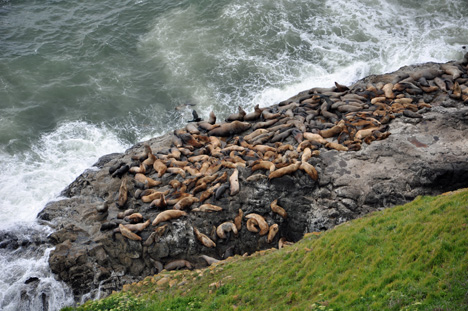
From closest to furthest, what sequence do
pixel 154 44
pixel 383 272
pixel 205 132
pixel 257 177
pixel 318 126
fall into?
pixel 383 272
pixel 257 177
pixel 318 126
pixel 205 132
pixel 154 44

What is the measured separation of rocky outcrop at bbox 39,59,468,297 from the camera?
51.9 ft

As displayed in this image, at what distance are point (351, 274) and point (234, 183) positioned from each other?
678 centimetres

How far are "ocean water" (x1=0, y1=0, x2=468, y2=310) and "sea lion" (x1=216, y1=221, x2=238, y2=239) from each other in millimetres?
9312

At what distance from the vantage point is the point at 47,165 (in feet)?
76.2

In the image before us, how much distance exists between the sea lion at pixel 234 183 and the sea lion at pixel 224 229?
3.99 feet

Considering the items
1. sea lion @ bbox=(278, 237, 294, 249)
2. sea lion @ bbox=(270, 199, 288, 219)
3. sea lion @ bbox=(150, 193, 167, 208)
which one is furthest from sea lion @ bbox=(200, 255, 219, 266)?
sea lion @ bbox=(270, 199, 288, 219)

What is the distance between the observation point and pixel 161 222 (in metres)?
16.3

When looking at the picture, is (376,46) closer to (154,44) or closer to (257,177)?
(154,44)

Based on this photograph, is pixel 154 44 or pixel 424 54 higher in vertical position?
pixel 154 44

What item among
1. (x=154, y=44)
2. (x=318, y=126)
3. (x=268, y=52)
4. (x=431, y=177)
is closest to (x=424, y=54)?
(x=268, y=52)

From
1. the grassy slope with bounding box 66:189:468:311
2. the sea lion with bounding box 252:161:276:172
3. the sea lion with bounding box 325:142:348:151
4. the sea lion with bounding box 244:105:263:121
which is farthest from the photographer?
the sea lion with bounding box 244:105:263:121

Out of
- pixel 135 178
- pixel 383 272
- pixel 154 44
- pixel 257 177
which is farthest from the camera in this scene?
pixel 154 44

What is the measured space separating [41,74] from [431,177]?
2520 cm

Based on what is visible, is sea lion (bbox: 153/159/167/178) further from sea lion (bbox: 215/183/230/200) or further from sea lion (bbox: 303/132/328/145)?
sea lion (bbox: 303/132/328/145)
